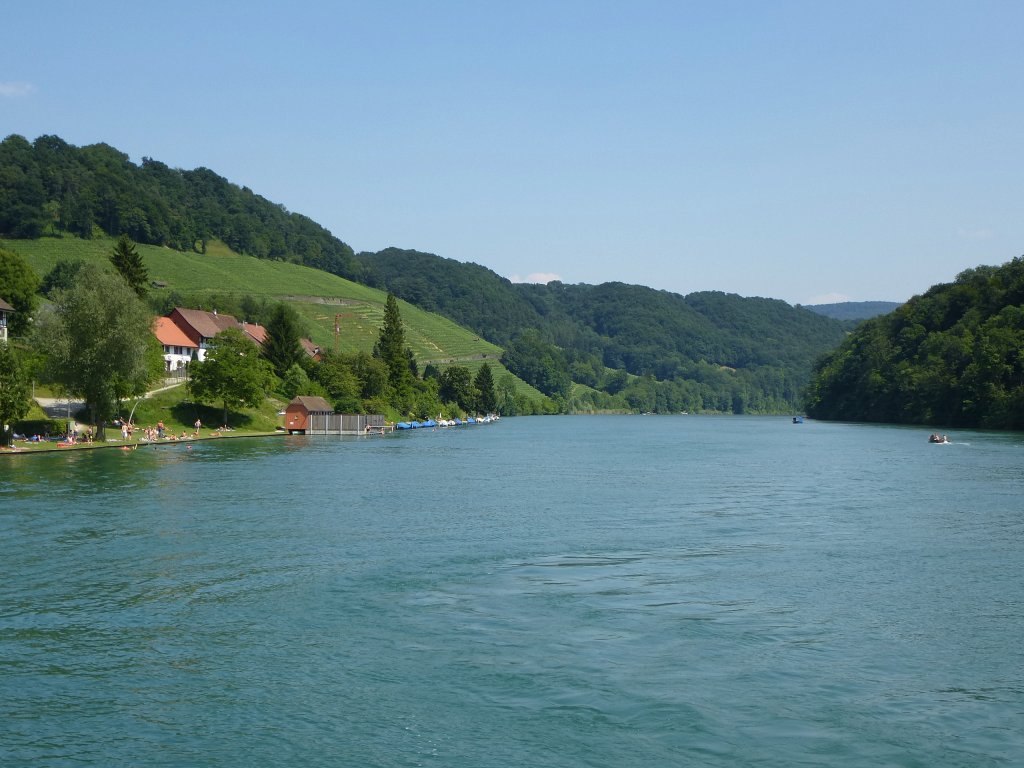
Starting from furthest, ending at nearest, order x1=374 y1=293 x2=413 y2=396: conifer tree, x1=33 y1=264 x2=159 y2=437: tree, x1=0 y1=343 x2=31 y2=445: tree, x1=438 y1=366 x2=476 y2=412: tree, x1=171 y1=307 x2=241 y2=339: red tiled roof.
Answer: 1. x1=438 y1=366 x2=476 y2=412: tree
2. x1=374 y1=293 x2=413 y2=396: conifer tree
3. x1=171 y1=307 x2=241 y2=339: red tiled roof
4. x1=33 y1=264 x2=159 y2=437: tree
5. x1=0 y1=343 x2=31 y2=445: tree

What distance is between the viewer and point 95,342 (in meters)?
70.2

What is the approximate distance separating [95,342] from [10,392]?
39.0ft

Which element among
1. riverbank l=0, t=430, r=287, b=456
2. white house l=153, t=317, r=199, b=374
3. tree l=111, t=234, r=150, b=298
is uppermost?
tree l=111, t=234, r=150, b=298

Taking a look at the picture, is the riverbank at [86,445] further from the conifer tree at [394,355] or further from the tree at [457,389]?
the tree at [457,389]

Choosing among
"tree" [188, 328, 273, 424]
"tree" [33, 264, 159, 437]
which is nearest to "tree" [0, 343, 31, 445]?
"tree" [33, 264, 159, 437]

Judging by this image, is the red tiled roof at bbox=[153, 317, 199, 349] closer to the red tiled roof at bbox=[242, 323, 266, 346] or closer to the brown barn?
the red tiled roof at bbox=[242, 323, 266, 346]

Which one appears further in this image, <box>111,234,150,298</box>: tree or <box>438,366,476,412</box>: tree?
<box>438,366,476,412</box>: tree

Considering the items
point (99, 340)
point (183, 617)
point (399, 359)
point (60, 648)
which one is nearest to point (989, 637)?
point (183, 617)

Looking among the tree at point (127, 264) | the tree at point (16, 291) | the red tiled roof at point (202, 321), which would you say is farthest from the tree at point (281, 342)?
the tree at point (16, 291)

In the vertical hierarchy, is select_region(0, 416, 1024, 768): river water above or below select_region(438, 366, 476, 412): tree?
below

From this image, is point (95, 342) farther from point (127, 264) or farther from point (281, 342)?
point (281, 342)

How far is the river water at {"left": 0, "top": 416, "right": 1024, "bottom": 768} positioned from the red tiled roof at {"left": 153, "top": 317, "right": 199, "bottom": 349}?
77.7 meters

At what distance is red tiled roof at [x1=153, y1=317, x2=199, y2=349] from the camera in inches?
4570

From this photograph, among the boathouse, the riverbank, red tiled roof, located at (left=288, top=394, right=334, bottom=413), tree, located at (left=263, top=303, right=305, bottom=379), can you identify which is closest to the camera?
the riverbank
